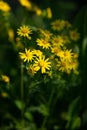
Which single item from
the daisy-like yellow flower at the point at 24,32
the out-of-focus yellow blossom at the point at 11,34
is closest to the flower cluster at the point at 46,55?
the daisy-like yellow flower at the point at 24,32

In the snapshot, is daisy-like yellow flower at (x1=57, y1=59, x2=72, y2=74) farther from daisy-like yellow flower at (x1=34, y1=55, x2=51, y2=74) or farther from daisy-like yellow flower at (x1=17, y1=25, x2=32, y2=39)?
daisy-like yellow flower at (x1=17, y1=25, x2=32, y2=39)

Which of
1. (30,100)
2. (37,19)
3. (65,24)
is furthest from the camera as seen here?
(37,19)

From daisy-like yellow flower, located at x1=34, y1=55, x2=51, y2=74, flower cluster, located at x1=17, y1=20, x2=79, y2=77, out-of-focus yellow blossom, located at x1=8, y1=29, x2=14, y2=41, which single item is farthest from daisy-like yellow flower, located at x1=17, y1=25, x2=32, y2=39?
out-of-focus yellow blossom, located at x1=8, y1=29, x2=14, y2=41

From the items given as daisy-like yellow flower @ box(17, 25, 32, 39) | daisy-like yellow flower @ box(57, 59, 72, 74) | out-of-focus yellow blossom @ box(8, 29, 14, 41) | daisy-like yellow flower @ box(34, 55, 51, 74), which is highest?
out-of-focus yellow blossom @ box(8, 29, 14, 41)

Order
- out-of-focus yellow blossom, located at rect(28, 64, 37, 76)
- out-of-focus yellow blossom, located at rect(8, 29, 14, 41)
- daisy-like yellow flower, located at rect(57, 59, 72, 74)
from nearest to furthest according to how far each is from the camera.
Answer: out-of-focus yellow blossom, located at rect(28, 64, 37, 76)
daisy-like yellow flower, located at rect(57, 59, 72, 74)
out-of-focus yellow blossom, located at rect(8, 29, 14, 41)

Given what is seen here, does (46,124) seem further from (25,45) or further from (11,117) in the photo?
(25,45)

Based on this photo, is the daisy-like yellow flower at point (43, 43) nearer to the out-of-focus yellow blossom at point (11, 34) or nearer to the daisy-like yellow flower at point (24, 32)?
the daisy-like yellow flower at point (24, 32)

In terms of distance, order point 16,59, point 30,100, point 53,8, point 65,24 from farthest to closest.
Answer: point 53,8
point 16,59
point 30,100
point 65,24

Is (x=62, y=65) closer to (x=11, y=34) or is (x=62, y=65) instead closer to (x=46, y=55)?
(x=46, y=55)

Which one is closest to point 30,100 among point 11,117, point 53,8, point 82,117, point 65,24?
point 11,117

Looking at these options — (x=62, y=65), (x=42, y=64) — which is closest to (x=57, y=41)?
(x=62, y=65)

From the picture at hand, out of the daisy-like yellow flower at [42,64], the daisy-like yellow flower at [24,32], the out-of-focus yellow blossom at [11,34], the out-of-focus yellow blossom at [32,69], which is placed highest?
the out-of-focus yellow blossom at [11,34]
